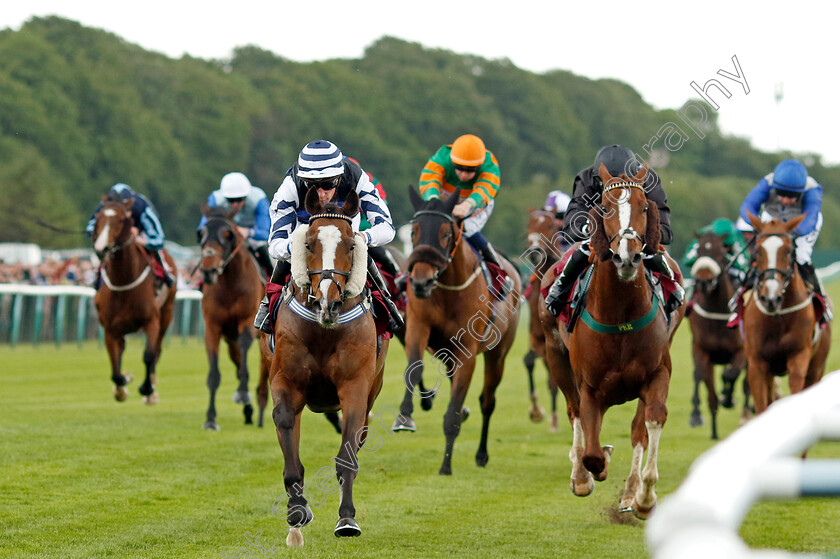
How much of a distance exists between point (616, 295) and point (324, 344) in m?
1.57

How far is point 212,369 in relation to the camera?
10.9 meters

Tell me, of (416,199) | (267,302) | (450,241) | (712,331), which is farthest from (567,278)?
(712,331)

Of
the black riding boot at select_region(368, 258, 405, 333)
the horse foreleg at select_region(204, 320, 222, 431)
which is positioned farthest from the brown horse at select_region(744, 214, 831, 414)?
the horse foreleg at select_region(204, 320, 222, 431)

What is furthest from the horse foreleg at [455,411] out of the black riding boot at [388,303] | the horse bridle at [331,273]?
the horse bridle at [331,273]

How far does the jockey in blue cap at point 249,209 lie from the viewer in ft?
37.5

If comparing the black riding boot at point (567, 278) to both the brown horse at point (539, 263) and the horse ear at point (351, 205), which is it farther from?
the brown horse at point (539, 263)

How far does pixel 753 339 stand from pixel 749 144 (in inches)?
4339

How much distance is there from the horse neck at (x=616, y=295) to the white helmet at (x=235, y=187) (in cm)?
596

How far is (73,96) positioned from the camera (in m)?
49.1

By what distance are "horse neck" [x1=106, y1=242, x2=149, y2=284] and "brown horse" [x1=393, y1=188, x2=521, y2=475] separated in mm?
3598

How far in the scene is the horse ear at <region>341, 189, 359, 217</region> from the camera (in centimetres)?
592

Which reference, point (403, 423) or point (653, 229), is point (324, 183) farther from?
point (403, 423)

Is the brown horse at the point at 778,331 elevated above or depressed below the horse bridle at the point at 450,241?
below

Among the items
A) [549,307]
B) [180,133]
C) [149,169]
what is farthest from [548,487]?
[180,133]
